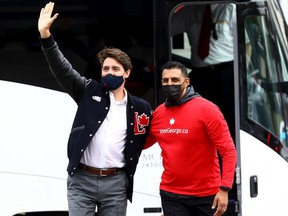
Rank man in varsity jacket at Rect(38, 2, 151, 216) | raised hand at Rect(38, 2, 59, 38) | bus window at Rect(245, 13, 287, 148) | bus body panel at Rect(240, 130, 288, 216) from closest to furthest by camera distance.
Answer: raised hand at Rect(38, 2, 59, 38)
man in varsity jacket at Rect(38, 2, 151, 216)
bus body panel at Rect(240, 130, 288, 216)
bus window at Rect(245, 13, 287, 148)

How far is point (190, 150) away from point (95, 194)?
2.38ft

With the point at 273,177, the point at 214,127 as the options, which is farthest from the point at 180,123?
the point at 273,177

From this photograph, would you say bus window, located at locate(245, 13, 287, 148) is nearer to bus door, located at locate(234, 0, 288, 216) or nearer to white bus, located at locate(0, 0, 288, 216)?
bus door, located at locate(234, 0, 288, 216)

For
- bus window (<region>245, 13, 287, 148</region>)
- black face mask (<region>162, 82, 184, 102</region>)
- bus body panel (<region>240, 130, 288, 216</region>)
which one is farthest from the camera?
bus window (<region>245, 13, 287, 148</region>)

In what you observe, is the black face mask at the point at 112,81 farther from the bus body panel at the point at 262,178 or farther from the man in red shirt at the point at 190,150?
the bus body panel at the point at 262,178

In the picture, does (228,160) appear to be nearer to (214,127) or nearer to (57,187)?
(214,127)

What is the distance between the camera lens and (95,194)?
16.4ft

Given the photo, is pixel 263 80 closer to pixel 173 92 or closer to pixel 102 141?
pixel 173 92

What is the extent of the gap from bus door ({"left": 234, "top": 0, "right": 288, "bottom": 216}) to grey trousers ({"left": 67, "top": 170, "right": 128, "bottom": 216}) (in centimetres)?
112

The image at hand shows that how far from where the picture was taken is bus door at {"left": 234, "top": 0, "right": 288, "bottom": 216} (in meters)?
5.86

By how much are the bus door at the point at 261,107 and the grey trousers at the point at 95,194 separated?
1.12m

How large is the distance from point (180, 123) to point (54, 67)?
0.95m

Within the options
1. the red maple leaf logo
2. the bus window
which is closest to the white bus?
the bus window

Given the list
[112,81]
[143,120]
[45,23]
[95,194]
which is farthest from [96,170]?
[45,23]
